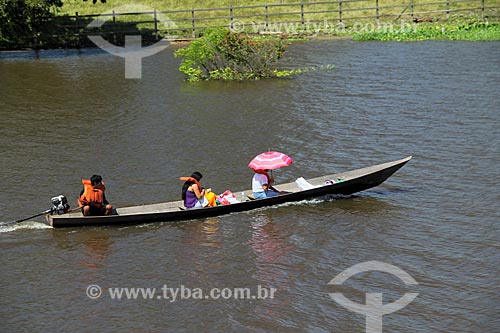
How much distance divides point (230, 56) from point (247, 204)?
14.8m

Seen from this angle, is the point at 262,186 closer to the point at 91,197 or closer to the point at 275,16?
the point at 91,197

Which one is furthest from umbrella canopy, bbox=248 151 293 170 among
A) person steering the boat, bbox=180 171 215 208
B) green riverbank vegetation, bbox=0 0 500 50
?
green riverbank vegetation, bbox=0 0 500 50

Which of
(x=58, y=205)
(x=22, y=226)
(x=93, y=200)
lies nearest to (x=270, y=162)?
(x=93, y=200)

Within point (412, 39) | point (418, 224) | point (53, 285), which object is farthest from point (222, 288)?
point (412, 39)

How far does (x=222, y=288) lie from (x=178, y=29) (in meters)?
31.6

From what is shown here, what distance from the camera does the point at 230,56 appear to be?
2950 cm

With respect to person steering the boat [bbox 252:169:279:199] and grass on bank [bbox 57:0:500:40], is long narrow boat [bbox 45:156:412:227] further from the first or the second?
grass on bank [bbox 57:0:500:40]

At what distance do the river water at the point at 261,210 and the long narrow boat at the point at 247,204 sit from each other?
0.19 metres

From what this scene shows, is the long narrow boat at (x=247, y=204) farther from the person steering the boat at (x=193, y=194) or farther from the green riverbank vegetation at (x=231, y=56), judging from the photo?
the green riverbank vegetation at (x=231, y=56)

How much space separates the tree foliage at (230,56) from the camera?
95.0 feet

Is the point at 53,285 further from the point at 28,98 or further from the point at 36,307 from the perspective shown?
the point at 28,98

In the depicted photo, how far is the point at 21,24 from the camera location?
39.7 meters

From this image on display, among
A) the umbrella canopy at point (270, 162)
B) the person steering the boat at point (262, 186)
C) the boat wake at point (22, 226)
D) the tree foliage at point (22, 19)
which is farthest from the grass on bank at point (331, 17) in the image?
the boat wake at point (22, 226)

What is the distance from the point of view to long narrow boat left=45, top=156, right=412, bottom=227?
14.9 metres
